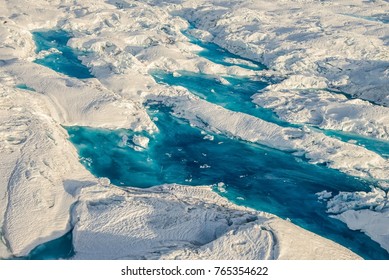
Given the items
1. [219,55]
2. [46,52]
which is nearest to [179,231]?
[46,52]

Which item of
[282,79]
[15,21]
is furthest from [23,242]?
[15,21]

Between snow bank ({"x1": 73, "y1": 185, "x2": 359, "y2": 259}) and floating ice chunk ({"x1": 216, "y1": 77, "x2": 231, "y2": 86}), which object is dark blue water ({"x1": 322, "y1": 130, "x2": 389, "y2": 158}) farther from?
snow bank ({"x1": 73, "y1": 185, "x2": 359, "y2": 259})

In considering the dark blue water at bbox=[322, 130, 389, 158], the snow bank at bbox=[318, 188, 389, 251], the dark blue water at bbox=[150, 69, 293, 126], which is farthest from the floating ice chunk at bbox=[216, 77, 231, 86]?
the snow bank at bbox=[318, 188, 389, 251]

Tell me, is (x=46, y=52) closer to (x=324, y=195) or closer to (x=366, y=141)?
(x=324, y=195)

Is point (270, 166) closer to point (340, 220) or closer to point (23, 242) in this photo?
point (340, 220)

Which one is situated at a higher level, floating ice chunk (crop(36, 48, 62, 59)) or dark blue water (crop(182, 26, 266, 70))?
dark blue water (crop(182, 26, 266, 70))
